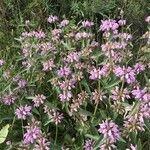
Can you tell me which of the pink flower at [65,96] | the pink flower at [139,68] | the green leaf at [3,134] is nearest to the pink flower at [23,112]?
the green leaf at [3,134]

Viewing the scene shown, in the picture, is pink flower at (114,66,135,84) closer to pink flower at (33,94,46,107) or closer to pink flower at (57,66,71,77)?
pink flower at (57,66,71,77)

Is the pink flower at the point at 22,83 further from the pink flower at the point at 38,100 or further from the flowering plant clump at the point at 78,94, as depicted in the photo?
the pink flower at the point at 38,100

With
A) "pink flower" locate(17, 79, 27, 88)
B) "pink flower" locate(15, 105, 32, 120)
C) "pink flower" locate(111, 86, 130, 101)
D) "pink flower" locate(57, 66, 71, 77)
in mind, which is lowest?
"pink flower" locate(15, 105, 32, 120)

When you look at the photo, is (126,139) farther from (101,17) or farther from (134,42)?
(101,17)

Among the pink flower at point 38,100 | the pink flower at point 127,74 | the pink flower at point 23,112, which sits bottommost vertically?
the pink flower at point 23,112

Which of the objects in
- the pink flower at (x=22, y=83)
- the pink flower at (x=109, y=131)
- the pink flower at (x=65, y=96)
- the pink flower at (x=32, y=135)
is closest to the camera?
the pink flower at (x=109, y=131)

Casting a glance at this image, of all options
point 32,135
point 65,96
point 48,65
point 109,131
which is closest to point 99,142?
point 109,131

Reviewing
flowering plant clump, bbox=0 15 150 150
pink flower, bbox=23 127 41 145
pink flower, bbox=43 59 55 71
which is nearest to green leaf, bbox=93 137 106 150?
flowering plant clump, bbox=0 15 150 150

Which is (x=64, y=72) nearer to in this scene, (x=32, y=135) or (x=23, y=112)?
(x=23, y=112)
